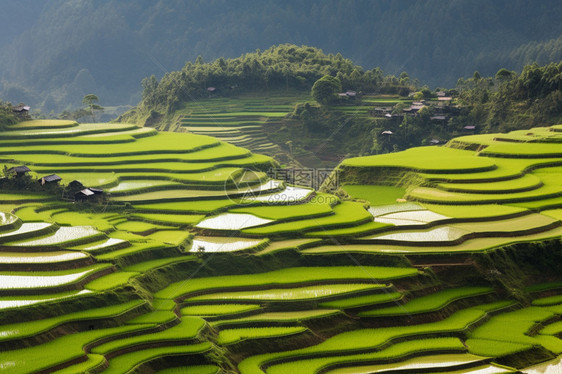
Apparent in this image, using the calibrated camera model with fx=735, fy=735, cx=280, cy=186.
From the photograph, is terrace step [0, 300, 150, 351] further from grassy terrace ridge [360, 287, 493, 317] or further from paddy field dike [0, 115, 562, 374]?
grassy terrace ridge [360, 287, 493, 317]

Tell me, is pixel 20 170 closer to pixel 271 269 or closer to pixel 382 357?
pixel 271 269

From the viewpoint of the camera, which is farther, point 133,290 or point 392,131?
point 392,131

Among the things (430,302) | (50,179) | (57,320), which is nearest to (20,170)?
(50,179)

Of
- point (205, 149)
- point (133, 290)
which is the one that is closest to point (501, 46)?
point (205, 149)

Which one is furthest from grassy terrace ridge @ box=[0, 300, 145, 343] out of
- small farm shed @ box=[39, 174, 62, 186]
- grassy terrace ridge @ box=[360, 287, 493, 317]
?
small farm shed @ box=[39, 174, 62, 186]

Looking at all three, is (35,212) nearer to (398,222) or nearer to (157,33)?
(398,222)
